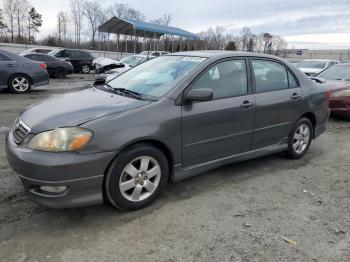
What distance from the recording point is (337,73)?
9320mm

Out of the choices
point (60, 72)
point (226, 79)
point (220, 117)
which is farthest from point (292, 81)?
point (60, 72)

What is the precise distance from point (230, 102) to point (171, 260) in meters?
2.05

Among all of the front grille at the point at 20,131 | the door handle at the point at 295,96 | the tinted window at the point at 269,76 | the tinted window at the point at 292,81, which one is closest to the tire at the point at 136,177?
the front grille at the point at 20,131

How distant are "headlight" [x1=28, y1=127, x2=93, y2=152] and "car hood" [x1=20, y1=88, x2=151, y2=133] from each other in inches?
2.7

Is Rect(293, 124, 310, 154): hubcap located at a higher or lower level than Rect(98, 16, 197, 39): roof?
lower

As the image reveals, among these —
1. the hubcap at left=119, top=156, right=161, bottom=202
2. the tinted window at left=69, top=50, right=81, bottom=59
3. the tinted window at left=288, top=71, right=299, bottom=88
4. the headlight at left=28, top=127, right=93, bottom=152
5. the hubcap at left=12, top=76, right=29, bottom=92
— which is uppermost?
the tinted window at left=69, top=50, right=81, bottom=59

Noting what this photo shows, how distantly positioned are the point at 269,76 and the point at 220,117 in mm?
1212

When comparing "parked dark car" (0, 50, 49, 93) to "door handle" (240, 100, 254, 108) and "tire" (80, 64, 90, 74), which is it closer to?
"door handle" (240, 100, 254, 108)

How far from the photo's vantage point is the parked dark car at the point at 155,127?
9.88ft

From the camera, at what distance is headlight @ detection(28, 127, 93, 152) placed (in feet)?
9.77

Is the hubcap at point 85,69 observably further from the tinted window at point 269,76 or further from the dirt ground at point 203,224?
the tinted window at point 269,76

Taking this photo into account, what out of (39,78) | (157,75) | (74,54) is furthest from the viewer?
(74,54)

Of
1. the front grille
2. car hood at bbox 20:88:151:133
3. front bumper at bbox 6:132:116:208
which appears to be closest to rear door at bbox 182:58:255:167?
car hood at bbox 20:88:151:133

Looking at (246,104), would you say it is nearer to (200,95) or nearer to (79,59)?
(200,95)
